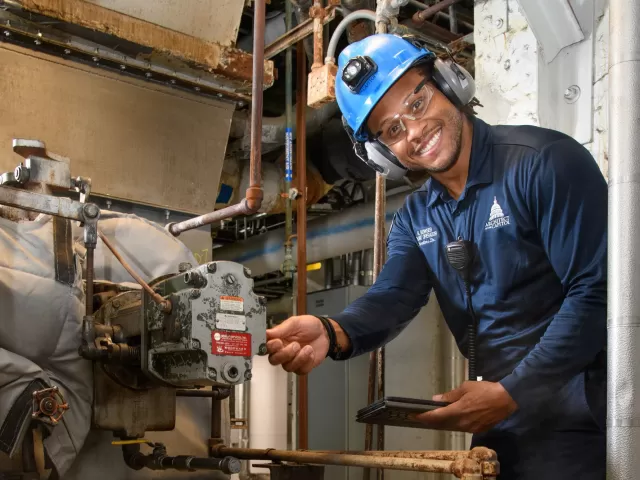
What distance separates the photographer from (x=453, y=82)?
140 cm

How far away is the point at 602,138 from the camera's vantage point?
1.50 metres

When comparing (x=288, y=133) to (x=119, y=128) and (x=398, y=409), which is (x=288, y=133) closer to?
(x=119, y=128)

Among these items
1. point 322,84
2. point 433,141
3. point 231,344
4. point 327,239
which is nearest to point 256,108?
point 322,84

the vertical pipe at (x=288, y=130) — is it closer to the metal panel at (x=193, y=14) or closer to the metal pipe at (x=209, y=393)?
the metal panel at (x=193, y=14)

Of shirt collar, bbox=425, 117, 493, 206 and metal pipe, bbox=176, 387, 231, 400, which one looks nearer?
shirt collar, bbox=425, 117, 493, 206

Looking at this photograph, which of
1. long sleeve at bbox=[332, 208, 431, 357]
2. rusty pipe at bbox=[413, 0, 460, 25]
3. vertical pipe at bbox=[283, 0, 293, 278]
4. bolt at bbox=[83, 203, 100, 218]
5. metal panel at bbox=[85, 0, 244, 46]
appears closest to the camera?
bolt at bbox=[83, 203, 100, 218]

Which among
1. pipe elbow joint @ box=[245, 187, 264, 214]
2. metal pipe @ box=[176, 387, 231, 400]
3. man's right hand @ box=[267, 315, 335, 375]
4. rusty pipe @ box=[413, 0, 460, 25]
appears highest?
rusty pipe @ box=[413, 0, 460, 25]

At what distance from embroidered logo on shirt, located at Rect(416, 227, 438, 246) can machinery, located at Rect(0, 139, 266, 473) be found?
1.40ft

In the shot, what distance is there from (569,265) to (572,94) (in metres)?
0.56

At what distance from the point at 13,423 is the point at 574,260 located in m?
1.00

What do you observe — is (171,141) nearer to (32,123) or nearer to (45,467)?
(32,123)

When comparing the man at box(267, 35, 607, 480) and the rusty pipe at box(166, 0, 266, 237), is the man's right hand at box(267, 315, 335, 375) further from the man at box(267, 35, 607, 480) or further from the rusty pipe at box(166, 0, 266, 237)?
the rusty pipe at box(166, 0, 266, 237)

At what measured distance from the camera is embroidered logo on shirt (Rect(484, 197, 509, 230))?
1321 millimetres

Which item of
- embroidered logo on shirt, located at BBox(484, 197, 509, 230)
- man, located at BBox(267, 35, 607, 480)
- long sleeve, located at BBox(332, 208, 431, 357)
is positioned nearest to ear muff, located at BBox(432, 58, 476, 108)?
man, located at BBox(267, 35, 607, 480)
